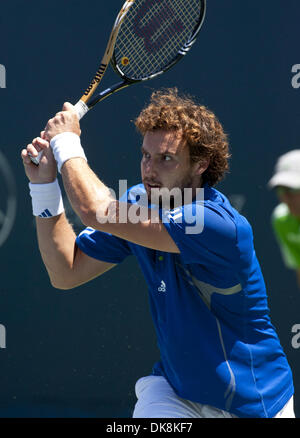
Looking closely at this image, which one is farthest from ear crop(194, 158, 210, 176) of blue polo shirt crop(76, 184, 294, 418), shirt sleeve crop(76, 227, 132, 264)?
shirt sleeve crop(76, 227, 132, 264)

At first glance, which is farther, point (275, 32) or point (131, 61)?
point (275, 32)

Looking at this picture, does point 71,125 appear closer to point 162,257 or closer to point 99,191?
point 99,191

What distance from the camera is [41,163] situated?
2.44 m

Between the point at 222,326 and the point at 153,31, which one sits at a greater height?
the point at 153,31

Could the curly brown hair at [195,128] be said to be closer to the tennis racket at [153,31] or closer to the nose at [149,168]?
the nose at [149,168]

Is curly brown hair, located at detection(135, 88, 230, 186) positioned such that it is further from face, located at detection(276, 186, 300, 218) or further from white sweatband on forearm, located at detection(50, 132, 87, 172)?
face, located at detection(276, 186, 300, 218)

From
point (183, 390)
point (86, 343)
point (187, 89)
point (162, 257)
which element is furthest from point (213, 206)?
point (86, 343)

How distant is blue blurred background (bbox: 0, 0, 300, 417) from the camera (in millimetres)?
3574

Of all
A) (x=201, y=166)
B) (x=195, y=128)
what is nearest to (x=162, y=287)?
(x=201, y=166)

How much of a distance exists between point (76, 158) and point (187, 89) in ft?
4.99

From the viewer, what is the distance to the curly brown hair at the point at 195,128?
7.97 feet

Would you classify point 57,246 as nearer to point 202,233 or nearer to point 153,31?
point 202,233

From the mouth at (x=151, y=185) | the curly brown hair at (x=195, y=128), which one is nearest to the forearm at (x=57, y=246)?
the mouth at (x=151, y=185)

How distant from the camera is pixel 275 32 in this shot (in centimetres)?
355
